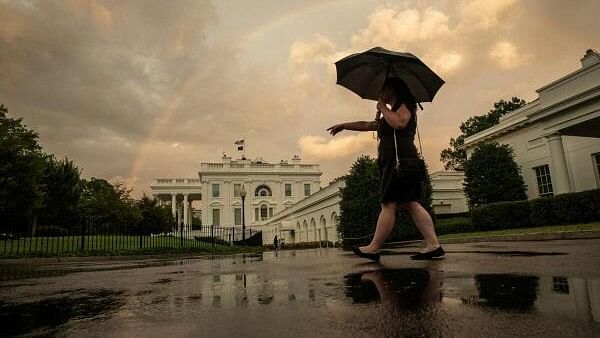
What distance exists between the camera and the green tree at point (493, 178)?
25.8 metres

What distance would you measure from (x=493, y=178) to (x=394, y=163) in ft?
83.3

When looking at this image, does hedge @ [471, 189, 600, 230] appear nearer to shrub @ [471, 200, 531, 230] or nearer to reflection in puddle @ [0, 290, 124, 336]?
shrub @ [471, 200, 531, 230]

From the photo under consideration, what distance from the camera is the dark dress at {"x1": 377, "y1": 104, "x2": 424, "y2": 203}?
4.12 m

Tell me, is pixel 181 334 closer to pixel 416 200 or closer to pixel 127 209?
pixel 416 200

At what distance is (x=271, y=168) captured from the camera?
232 feet

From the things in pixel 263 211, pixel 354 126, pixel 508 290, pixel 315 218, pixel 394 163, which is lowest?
pixel 508 290

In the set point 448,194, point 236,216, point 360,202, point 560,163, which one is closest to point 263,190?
point 236,216

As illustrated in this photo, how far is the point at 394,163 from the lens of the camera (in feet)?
13.6

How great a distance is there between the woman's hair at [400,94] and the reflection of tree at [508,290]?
2151mm

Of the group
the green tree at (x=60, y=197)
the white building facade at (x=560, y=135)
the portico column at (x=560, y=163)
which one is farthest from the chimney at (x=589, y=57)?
the green tree at (x=60, y=197)

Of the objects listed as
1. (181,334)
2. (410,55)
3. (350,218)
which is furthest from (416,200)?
(350,218)

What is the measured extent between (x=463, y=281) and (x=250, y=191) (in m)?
67.9

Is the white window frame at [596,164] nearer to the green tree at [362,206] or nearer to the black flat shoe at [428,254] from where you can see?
the green tree at [362,206]

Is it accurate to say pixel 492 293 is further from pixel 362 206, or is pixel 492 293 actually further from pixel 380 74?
pixel 362 206
